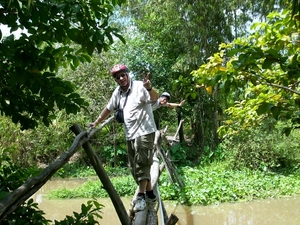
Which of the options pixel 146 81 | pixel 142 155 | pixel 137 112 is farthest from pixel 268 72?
pixel 142 155

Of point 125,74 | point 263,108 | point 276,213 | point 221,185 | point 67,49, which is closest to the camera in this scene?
point 263,108

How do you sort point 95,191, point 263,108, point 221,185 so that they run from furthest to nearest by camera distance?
point 95,191, point 221,185, point 263,108

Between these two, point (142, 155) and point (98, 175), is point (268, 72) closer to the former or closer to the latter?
point (142, 155)

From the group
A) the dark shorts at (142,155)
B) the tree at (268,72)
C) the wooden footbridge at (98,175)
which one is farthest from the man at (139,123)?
the tree at (268,72)

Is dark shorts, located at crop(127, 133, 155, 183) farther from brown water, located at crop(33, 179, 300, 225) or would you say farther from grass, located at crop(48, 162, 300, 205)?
grass, located at crop(48, 162, 300, 205)

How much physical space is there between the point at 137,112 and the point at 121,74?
1.01ft

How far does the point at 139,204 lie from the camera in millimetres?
2504

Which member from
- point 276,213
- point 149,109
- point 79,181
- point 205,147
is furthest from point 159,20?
point 149,109

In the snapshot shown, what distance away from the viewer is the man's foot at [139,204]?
2475mm

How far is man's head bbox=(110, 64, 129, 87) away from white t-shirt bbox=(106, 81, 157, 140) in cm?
6

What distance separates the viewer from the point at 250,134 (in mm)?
9430

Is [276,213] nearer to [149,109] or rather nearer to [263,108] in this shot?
[149,109]

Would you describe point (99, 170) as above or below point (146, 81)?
below

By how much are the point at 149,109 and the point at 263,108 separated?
57.8 inches
